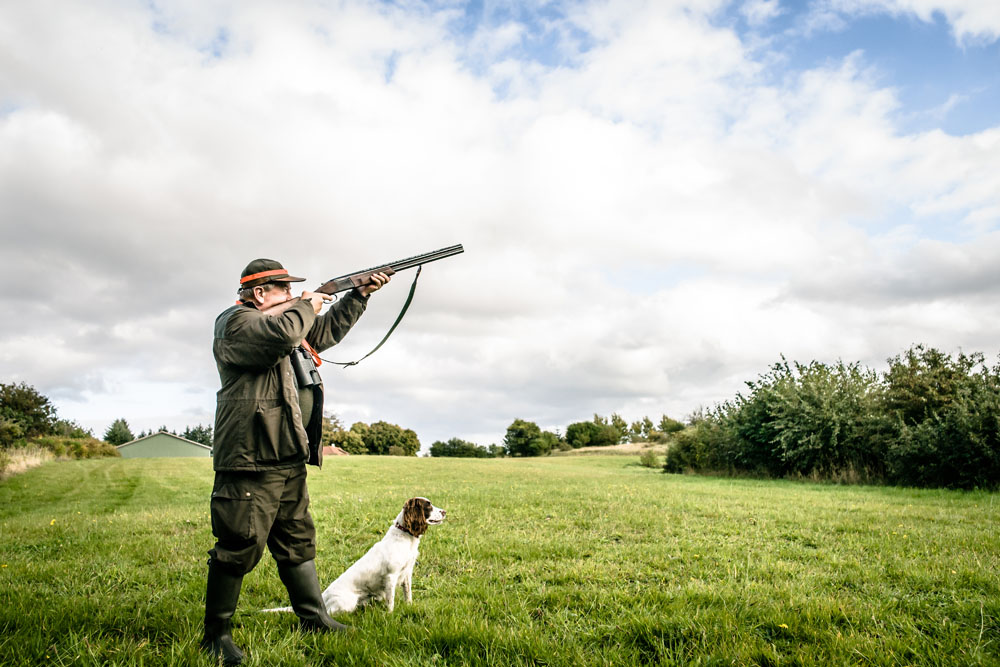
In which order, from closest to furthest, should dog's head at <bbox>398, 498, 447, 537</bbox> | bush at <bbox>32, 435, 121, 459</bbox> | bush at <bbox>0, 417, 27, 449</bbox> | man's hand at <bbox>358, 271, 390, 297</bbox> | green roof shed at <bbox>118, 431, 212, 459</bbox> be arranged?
1. dog's head at <bbox>398, 498, 447, 537</bbox>
2. man's hand at <bbox>358, 271, 390, 297</bbox>
3. bush at <bbox>0, 417, 27, 449</bbox>
4. bush at <bbox>32, 435, 121, 459</bbox>
5. green roof shed at <bbox>118, 431, 212, 459</bbox>

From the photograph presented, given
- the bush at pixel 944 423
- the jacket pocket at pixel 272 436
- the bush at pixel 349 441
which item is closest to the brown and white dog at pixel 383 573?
the jacket pocket at pixel 272 436

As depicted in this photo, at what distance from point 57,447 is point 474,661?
165ft

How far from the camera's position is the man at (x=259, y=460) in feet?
13.0

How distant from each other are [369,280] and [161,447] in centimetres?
9217

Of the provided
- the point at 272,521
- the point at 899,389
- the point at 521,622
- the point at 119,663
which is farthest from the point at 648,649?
the point at 899,389

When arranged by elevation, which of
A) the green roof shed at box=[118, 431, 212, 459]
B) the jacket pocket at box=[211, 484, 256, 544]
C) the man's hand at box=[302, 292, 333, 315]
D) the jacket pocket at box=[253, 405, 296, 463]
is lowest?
the green roof shed at box=[118, 431, 212, 459]

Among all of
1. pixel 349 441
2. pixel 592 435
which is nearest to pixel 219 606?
pixel 349 441

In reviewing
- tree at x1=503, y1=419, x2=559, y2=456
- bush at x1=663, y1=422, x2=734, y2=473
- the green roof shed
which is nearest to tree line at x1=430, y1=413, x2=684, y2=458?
tree at x1=503, y1=419, x2=559, y2=456

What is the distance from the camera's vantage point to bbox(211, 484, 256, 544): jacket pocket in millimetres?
3934

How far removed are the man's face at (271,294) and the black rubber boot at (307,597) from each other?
1.95 metres

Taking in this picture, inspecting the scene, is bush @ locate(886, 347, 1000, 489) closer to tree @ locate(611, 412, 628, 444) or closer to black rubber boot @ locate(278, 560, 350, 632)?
black rubber boot @ locate(278, 560, 350, 632)

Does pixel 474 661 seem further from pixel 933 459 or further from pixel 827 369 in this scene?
pixel 827 369

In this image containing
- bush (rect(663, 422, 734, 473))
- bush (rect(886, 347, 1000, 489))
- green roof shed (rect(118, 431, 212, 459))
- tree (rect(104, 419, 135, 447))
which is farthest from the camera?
tree (rect(104, 419, 135, 447))

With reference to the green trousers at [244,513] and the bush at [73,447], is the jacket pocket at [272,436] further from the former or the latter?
the bush at [73,447]
